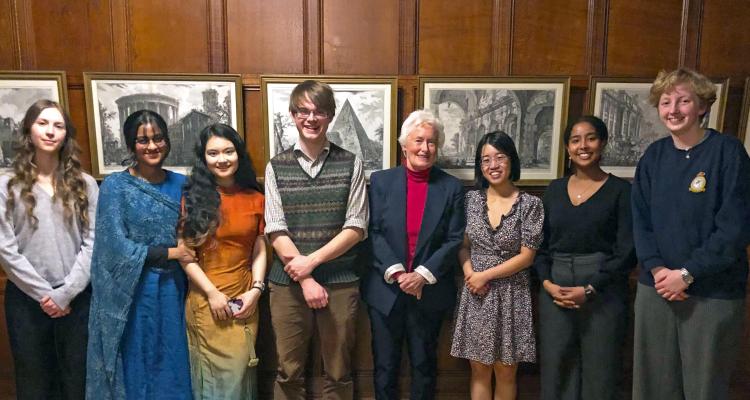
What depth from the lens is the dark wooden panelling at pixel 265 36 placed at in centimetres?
255

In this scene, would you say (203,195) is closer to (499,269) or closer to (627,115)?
(499,269)

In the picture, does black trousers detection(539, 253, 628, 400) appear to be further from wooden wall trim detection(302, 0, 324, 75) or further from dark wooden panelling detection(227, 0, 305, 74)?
dark wooden panelling detection(227, 0, 305, 74)

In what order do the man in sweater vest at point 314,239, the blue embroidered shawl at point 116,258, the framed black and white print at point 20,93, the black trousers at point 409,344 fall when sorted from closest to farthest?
the blue embroidered shawl at point 116,258 < the man in sweater vest at point 314,239 < the black trousers at point 409,344 < the framed black and white print at point 20,93

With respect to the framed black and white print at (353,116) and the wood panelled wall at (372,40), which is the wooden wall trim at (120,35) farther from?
the framed black and white print at (353,116)

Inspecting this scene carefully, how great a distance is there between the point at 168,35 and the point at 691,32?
2948mm

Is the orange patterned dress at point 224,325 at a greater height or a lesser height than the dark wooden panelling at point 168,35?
lesser

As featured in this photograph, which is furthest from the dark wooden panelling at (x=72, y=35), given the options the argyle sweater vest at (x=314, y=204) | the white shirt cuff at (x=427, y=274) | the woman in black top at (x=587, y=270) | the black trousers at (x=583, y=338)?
the black trousers at (x=583, y=338)

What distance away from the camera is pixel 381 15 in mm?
2561

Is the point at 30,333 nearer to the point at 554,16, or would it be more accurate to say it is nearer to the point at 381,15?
the point at 381,15

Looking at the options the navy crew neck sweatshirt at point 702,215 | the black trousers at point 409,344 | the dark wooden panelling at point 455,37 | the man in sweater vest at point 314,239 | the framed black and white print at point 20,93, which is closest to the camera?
the navy crew neck sweatshirt at point 702,215

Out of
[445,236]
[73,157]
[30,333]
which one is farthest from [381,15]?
[30,333]

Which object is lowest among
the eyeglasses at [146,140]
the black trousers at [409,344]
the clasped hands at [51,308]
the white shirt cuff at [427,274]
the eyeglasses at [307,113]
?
the black trousers at [409,344]

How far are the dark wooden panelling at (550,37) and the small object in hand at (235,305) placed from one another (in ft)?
6.31

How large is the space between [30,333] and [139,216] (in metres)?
0.71
